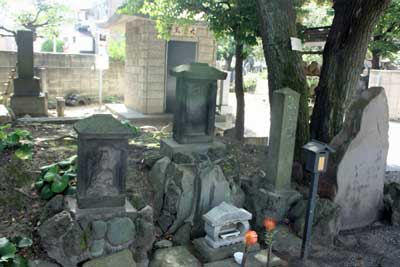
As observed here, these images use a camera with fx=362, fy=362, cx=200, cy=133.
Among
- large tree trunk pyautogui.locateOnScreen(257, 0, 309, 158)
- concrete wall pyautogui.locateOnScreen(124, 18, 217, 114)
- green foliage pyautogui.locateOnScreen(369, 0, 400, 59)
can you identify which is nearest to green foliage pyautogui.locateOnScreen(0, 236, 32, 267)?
large tree trunk pyautogui.locateOnScreen(257, 0, 309, 158)

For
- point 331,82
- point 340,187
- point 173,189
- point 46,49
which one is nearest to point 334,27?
point 331,82

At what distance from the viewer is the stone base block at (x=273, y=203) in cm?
486

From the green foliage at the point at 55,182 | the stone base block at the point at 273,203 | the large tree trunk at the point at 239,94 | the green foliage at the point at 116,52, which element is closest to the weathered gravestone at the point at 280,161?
the stone base block at the point at 273,203

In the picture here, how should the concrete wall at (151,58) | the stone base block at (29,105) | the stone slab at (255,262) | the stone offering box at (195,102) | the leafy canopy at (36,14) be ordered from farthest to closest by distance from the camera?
the leafy canopy at (36,14)
the concrete wall at (151,58)
the stone base block at (29,105)
the stone offering box at (195,102)
the stone slab at (255,262)

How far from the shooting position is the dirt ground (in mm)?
3742

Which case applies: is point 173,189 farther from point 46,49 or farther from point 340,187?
point 46,49

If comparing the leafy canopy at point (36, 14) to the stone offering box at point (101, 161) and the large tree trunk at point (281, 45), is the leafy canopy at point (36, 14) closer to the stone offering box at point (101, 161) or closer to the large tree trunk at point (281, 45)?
the large tree trunk at point (281, 45)

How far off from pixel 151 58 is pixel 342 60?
7.60 m

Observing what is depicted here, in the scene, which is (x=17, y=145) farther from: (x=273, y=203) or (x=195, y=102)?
(x=273, y=203)

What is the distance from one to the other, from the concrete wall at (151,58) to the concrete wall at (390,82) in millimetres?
7847

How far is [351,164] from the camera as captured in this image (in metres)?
4.95

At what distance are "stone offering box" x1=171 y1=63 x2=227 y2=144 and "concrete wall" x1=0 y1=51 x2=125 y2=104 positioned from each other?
38.8 ft

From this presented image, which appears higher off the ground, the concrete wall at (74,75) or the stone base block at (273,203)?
the concrete wall at (74,75)

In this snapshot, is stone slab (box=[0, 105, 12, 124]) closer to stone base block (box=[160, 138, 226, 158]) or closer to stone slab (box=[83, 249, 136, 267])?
stone base block (box=[160, 138, 226, 158])
